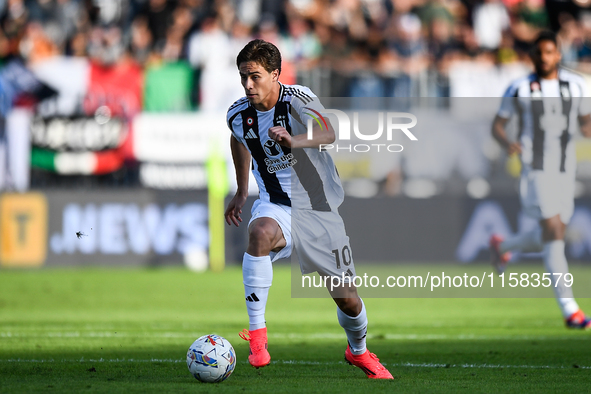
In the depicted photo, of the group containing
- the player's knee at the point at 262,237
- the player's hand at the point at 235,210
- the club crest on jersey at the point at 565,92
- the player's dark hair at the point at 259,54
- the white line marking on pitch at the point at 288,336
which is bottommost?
the white line marking on pitch at the point at 288,336

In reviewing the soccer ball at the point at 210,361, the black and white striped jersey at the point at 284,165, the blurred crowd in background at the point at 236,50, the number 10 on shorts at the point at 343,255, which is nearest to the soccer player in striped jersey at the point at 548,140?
the black and white striped jersey at the point at 284,165

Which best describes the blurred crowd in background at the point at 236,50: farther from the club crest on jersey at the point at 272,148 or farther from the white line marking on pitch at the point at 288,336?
the club crest on jersey at the point at 272,148

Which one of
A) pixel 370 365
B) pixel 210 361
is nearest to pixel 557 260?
pixel 370 365

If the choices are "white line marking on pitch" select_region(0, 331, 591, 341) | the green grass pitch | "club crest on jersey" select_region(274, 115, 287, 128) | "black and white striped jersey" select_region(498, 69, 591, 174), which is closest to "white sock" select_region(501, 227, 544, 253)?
"black and white striped jersey" select_region(498, 69, 591, 174)

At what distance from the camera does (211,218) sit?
15.4 meters

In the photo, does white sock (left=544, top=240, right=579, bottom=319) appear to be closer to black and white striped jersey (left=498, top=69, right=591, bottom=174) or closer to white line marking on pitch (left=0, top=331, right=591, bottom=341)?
white line marking on pitch (left=0, top=331, right=591, bottom=341)

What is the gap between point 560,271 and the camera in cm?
841

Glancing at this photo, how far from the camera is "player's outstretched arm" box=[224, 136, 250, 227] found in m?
5.88

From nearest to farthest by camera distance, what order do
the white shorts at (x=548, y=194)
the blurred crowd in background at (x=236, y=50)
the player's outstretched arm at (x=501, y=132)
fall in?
the player's outstretched arm at (x=501, y=132)
the white shorts at (x=548, y=194)
the blurred crowd in background at (x=236, y=50)

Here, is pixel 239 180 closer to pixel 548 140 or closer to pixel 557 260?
pixel 557 260

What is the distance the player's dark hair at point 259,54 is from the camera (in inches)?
212

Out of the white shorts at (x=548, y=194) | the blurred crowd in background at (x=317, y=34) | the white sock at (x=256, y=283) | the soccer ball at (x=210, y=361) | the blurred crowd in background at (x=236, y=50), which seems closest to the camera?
the soccer ball at (x=210, y=361)

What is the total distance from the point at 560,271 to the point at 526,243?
1.96 feet

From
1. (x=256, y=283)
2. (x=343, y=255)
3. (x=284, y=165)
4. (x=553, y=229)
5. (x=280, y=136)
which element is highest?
(x=280, y=136)
